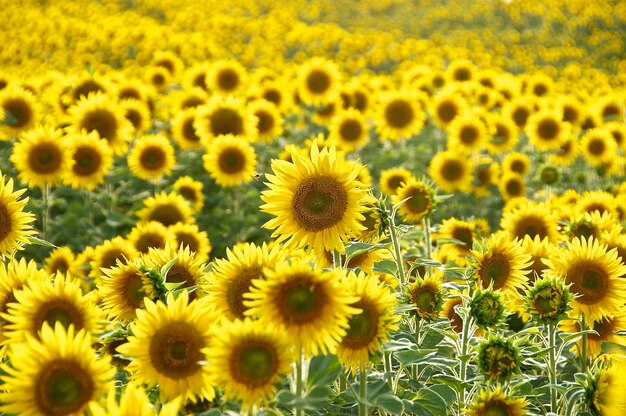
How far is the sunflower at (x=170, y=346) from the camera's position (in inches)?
78.4

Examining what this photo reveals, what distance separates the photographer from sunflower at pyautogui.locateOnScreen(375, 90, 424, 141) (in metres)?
8.23

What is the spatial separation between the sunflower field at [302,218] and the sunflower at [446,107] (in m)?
0.03

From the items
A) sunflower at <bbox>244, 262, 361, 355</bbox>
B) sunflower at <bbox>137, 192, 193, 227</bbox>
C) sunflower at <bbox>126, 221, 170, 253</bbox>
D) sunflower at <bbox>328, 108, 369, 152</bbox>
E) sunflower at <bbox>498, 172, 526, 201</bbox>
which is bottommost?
sunflower at <bbox>498, 172, 526, 201</bbox>

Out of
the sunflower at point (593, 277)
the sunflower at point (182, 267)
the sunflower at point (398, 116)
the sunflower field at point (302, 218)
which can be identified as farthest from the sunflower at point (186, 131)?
the sunflower at point (593, 277)

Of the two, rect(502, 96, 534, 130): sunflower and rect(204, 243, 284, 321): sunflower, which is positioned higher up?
rect(204, 243, 284, 321): sunflower

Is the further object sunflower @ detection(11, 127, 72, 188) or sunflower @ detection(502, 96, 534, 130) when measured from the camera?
sunflower @ detection(502, 96, 534, 130)

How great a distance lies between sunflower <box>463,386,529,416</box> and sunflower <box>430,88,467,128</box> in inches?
248

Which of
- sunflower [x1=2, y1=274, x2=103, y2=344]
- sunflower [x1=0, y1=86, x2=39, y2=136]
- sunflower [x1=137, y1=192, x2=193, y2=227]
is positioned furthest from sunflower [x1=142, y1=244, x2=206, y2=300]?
sunflower [x1=0, y1=86, x2=39, y2=136]

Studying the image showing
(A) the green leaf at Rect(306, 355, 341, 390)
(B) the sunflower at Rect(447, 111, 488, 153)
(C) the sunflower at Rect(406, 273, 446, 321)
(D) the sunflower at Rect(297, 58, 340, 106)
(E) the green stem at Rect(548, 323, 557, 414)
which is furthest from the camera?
(D) the sunflower at Rect(297, 58, 340, 106)

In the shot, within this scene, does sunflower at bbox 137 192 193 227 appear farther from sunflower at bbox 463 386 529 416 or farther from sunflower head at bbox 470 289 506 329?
sunflower at bbox 463 386 529 416

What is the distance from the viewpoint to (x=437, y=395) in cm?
242

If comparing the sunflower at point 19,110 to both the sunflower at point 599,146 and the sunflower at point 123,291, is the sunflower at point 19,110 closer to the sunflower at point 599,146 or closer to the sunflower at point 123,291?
the sunflower at point 123,291

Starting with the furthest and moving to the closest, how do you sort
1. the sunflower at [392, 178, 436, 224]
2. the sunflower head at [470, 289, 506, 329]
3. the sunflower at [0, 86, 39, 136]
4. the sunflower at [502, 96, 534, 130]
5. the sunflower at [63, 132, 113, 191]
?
the sunflower at [502, 96, 534, 130] → the sunflower at [0, 86, 39, 136] → the sunflower at [63, 132, 113, 191] → the sunflower at [392, 178, 436, 224] → the sunflower head at [470, 289, 506, 329]

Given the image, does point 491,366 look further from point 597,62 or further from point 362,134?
point 597,62
